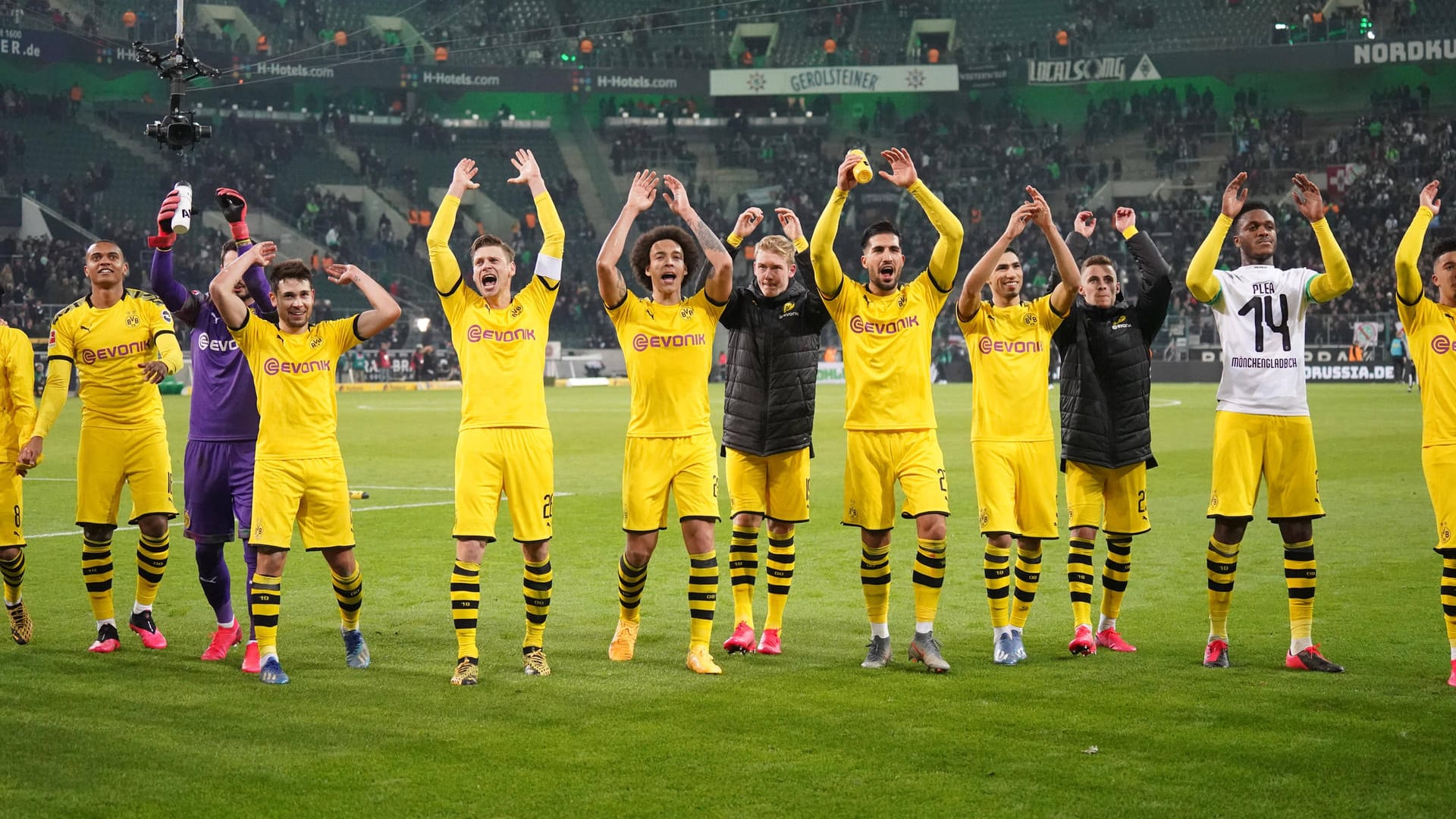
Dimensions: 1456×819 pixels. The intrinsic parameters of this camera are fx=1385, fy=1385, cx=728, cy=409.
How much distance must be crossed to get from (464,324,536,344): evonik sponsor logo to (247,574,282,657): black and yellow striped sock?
1788 millimetres

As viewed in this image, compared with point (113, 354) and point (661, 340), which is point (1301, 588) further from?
point (113, 354)

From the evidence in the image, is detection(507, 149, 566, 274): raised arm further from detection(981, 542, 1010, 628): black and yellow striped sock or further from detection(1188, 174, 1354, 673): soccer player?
detection(1188, 174, 1354, 673): soccer player

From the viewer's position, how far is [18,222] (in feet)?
157

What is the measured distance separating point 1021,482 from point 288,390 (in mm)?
4472

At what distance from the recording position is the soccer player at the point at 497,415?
311 inches

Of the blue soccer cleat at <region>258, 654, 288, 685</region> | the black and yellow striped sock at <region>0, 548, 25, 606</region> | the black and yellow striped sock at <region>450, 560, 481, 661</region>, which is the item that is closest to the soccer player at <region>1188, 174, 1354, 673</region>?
the black and yellow striped sock at <region>450, 560, 481, 661</region>

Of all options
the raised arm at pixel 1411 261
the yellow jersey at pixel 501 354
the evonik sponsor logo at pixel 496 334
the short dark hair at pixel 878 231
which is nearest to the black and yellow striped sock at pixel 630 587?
the yellow jersey at pixel 501 354

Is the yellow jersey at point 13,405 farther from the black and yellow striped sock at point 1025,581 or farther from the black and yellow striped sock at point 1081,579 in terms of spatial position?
the black and yellow striped sock at point 1081,579

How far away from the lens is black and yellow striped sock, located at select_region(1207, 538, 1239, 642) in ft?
27.1

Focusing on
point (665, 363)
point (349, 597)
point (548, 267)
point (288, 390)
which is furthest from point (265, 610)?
point (665, 363)

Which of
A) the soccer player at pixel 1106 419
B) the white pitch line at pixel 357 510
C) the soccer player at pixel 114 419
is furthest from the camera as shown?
the white pitch line at pixel 357 510

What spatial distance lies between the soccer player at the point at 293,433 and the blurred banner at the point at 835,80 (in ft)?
186

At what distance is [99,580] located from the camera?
8.86m

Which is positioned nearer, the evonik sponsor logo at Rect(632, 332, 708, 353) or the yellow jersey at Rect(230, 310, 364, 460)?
the yellow jersey at Rect(230, 310, 364, 460)
